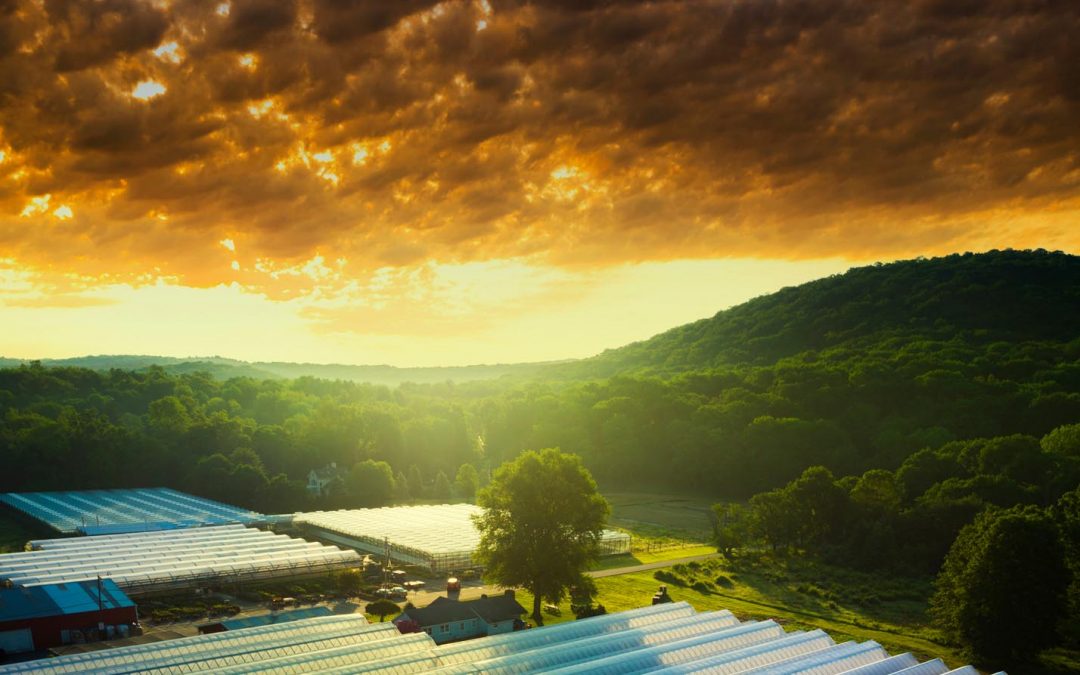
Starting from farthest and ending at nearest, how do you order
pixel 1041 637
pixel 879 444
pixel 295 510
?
pixel 879 444, pixel 295 510, pixel 1041 637

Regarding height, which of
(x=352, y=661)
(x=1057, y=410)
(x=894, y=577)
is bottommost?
(x=894, y=577)

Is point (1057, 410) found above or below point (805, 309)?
below

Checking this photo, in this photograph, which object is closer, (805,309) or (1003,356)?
(1003,356)

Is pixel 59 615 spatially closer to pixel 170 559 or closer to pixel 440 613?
pixel 170 559

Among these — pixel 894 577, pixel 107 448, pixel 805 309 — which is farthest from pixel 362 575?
pixel 805 309

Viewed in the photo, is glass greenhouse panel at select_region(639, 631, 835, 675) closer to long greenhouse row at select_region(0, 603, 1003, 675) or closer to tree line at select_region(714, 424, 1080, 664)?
long greenhouse row at select_region(0, 603, 1003, 675)

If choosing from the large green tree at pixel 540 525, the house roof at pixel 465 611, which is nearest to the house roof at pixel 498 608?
the house roof at pixel 465 611

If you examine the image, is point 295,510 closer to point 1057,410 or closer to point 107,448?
point 107,448
